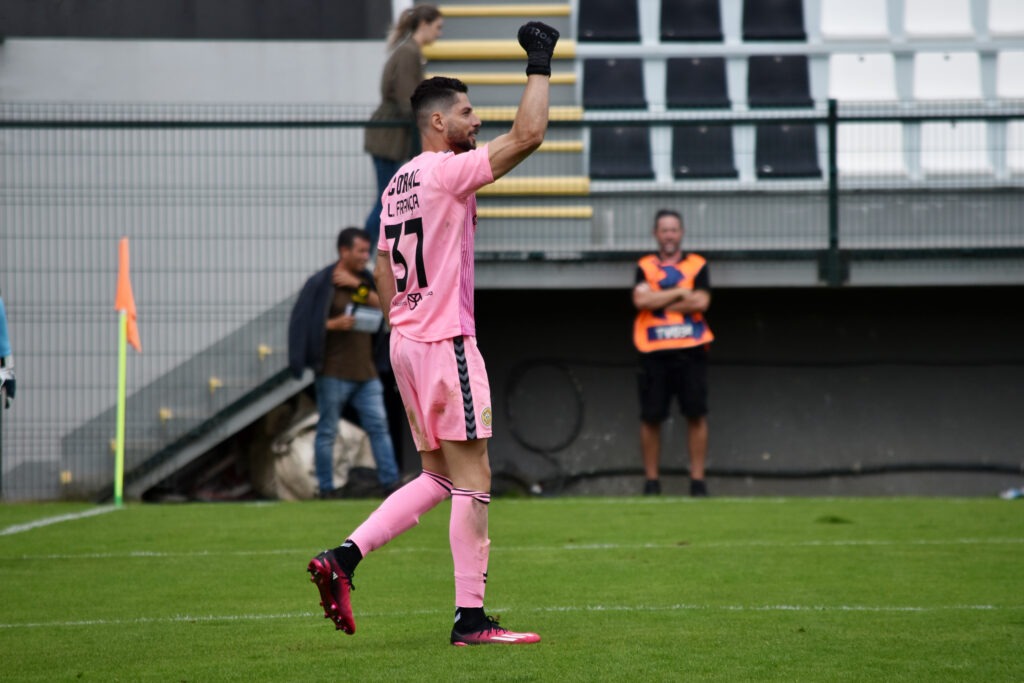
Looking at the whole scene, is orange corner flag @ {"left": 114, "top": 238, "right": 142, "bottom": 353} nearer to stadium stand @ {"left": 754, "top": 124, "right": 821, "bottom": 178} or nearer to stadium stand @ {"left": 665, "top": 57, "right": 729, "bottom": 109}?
stadium stand @ {"left": 754, "top": 124, "right": 821, "bottom": 178}

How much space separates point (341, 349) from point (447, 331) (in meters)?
6.92

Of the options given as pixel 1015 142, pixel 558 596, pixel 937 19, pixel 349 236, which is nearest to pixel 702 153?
pixel 1015 142

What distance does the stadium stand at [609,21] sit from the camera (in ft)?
49.3

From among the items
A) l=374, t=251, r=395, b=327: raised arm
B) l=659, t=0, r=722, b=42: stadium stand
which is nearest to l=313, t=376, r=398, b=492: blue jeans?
l=659, t=0, r=722, b=42: stadium stand

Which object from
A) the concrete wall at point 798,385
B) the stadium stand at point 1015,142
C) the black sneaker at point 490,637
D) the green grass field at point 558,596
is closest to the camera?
the green grass field at point 558,596

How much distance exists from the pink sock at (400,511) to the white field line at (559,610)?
0.77m

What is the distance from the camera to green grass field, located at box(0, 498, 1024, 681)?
4805mm

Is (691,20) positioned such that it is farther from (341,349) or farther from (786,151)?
(341,349)

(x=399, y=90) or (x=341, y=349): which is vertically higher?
(x=399, y=90)

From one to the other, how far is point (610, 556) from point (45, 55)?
8872 millimetres

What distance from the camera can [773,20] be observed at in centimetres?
1523

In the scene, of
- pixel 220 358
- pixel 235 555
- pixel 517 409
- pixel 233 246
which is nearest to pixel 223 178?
pixel 233 246

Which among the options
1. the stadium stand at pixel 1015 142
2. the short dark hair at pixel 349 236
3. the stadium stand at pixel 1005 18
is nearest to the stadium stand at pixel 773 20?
the stadium stand at pixel 1005 18

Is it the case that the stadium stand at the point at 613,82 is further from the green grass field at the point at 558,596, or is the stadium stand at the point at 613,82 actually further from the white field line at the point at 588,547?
the white field line at the point at 588,547
